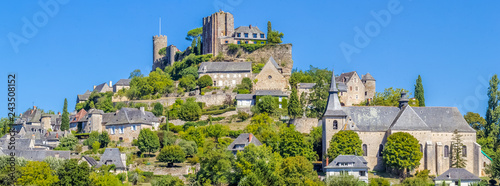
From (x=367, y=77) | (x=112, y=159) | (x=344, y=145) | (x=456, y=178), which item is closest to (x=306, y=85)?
(x=367, y=77)

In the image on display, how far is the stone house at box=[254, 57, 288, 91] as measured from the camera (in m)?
96.9

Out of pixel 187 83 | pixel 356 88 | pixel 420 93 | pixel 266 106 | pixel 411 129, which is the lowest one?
pixel 411 129

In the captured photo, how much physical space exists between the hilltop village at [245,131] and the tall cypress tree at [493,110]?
1.32m

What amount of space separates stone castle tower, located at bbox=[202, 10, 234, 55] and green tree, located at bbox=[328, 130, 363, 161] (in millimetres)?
40749

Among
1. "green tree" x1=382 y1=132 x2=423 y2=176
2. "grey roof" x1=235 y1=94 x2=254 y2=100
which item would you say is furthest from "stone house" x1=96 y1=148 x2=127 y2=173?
"green tree" x1=382 y1=132 x2=423 y2=176

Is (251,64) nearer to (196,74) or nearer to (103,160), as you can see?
(196,74)

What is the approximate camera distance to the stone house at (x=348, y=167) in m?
66.8

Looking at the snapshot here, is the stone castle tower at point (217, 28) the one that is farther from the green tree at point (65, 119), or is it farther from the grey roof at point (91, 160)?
the grey roof at point (91, 160)

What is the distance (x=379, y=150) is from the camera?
236ft

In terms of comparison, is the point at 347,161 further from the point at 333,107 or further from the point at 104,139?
the point at 104,139

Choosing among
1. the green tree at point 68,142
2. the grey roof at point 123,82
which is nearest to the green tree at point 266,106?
the green tree at point 68,142

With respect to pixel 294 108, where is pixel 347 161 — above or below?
below

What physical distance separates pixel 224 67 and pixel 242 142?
29.2 m

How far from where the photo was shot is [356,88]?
9562 cm
